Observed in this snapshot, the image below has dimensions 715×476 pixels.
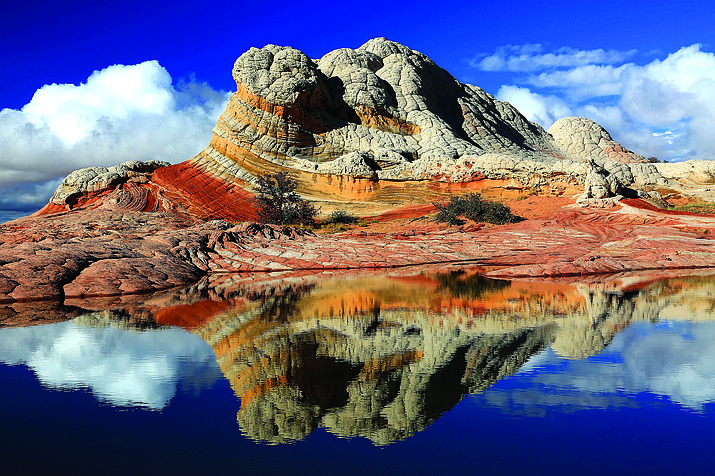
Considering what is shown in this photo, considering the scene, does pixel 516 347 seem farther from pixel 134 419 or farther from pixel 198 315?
pixel 198 315

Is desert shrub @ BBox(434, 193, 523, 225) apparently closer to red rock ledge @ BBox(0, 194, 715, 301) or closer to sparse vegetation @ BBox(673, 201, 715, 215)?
red rock ledge @ BBox(0, 194, 715, 301)

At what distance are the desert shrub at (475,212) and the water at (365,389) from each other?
15586 mm

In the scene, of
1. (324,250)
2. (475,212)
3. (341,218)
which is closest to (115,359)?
(324,250)

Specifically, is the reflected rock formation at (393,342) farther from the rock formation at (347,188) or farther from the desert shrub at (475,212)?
the desert shrub at (475,212)

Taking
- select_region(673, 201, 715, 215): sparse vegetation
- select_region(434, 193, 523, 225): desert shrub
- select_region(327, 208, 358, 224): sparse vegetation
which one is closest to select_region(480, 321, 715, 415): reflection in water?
select_region(434, 193, 523, 225): desert shrub

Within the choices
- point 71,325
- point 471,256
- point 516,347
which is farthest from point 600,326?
point 471,256

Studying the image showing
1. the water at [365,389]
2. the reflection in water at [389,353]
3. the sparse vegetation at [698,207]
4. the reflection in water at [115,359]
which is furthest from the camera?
the sparse vegetation at [698,207]

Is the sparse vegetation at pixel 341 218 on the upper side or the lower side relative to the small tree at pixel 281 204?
lower

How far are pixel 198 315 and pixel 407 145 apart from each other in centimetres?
2823

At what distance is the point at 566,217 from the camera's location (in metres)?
24.2

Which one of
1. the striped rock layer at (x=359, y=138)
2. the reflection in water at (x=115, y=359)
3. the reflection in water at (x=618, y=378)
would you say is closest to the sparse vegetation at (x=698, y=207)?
the striped rock layer at (x=359, y=138)

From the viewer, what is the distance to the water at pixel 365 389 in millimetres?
3941

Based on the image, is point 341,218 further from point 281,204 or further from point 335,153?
point 335,153

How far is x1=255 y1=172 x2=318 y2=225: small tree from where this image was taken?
29.5 metres
